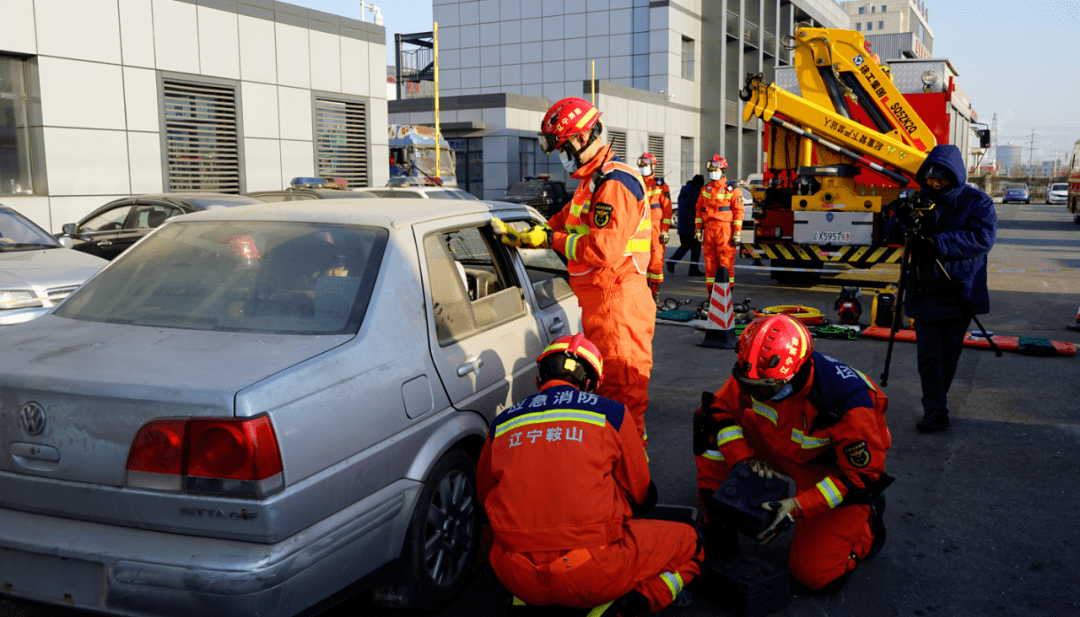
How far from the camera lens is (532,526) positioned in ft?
9.79

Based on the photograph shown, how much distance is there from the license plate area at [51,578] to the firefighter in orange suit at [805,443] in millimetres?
2340

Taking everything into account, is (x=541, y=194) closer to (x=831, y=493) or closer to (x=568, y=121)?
(x=568, y=121)

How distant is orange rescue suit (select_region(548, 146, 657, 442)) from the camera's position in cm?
443

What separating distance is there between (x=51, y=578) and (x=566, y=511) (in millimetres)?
1631

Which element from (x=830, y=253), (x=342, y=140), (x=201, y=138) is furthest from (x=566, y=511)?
(x=342, y=140)

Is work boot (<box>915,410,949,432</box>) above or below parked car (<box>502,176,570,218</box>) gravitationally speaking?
below

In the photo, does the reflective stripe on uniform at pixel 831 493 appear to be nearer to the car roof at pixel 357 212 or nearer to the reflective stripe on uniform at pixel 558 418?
the reflective stripe on uniform at pixel 558 418

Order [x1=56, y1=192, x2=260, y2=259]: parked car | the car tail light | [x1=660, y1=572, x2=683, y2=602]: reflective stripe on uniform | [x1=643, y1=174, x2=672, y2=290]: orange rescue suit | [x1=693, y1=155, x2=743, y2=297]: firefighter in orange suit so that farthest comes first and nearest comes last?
1. [x1=693, y1=155, x2=743, y2=297]: firefighter in orange suit
2. [x1=643, y1=174, x2=672, y2=290]: orange rescue suit
3. [x1=56, y1=192, x2=260, y2=259]: parked car
4. [x1=660, y1=572, x2=683, y2=602]: reflective stripe on uniform
5. the car tail light

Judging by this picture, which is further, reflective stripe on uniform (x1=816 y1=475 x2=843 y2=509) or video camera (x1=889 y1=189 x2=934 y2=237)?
video camera (x1=889 y1=189 x2=934 y2=237)

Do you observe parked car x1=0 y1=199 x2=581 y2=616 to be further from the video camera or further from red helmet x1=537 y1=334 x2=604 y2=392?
the video camera

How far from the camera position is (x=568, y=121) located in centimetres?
455

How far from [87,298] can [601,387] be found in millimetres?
2459

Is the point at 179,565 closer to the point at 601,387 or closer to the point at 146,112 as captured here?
the point at 601,387

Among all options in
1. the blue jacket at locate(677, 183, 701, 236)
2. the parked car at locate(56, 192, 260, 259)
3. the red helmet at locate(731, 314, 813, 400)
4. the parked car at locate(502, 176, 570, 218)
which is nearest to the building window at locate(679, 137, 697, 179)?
the parked car at locate(502, 176, 570, 218)
